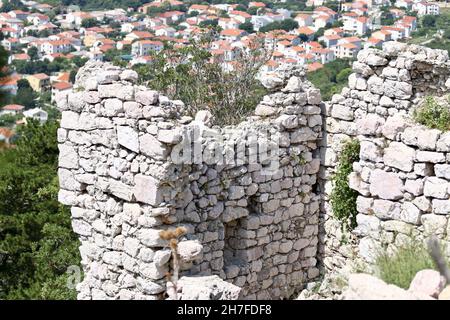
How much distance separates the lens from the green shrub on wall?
955cm

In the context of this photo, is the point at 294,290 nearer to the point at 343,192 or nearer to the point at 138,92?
the point at 343,192

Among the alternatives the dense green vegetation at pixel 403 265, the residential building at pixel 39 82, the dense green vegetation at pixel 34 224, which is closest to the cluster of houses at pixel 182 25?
the residential building at pixel 39 82

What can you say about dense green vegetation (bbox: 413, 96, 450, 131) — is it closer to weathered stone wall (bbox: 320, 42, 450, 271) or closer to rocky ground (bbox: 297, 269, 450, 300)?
weathered stone wall (bbox: 320, 42, 450, 271)

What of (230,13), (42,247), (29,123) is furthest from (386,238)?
(230,13)

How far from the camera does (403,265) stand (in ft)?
21.6

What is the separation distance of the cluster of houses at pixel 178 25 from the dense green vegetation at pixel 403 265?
45.6m

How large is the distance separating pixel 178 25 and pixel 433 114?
77.6m

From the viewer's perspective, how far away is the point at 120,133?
27.2 ft

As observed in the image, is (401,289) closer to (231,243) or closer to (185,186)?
(185,186)

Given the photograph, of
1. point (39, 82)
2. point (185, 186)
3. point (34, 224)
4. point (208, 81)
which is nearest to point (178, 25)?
point (39, 82)

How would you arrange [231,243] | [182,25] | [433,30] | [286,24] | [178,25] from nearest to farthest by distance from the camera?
[231,243]
[433,30]
[286,24]
[182,25]
[178,25]

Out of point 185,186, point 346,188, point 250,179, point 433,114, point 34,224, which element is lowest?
point 34,224
